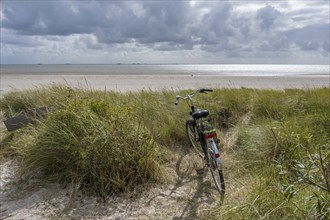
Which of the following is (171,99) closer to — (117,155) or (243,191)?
(117,155)

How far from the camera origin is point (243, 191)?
126 inches

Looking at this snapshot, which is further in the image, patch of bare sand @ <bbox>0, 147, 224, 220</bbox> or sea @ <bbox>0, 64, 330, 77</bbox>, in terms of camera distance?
sea @ <bbox>0, 64, 330, 77</bbox>

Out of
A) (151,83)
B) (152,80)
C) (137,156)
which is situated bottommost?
(137,156)

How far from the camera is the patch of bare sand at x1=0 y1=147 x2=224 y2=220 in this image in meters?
3.10

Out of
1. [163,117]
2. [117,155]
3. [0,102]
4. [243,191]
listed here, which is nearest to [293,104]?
[163,117]

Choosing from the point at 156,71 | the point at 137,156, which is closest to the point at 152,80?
the point at 137,156

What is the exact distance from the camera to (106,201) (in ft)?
11.0

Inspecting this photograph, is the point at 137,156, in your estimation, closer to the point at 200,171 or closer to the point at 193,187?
the point at 193,187

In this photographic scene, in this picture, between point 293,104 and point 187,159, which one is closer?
point 187,159

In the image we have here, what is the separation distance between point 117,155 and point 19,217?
1.33 metres

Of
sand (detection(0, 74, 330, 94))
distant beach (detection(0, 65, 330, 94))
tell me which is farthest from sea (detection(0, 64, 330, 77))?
sand (detection(0, 74, 330, 94))

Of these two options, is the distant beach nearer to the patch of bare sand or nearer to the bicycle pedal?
the patch of bare sand

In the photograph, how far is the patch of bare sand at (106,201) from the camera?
310 cm

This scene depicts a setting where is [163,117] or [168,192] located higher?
[163,117]
